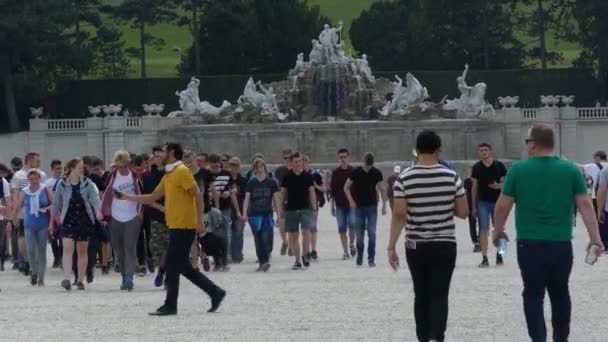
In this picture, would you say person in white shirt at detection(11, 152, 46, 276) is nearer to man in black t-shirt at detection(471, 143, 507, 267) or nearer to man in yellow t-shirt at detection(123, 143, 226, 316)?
man in black t-shirt at detection(471, 143, 507, 267)

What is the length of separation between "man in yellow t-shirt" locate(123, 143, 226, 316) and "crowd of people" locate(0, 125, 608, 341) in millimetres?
11

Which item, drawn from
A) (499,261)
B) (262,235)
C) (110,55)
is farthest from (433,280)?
(110,55)

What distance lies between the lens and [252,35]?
64.7 meters

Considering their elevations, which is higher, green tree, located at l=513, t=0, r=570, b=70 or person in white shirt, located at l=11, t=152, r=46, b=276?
green tree, located at l=513, t=0, r=570, b=70

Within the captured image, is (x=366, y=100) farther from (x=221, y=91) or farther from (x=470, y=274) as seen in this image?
(x=470, y=274)

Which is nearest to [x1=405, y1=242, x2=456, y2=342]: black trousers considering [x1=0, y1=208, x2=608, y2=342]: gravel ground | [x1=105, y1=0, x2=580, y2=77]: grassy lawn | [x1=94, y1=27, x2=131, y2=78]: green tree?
[x1=0, y1=208, x2=608, y2=342]: gravel ground

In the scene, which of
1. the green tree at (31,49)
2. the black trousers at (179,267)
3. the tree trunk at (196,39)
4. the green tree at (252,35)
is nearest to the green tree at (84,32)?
the green tree at (31,49)

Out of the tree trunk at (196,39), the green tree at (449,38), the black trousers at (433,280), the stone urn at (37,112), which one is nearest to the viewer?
the black trousers at (433,280)

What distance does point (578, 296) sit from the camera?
46.4ft

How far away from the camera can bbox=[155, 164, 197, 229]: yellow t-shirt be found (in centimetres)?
1335

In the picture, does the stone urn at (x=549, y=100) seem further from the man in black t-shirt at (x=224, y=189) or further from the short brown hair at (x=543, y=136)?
the short brown hair at (x=543, y=136)

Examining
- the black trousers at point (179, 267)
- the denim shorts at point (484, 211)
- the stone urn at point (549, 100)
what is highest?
the stone urn at point (549, 100)

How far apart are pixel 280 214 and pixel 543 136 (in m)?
9.96

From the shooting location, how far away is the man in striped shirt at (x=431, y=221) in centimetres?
1005
